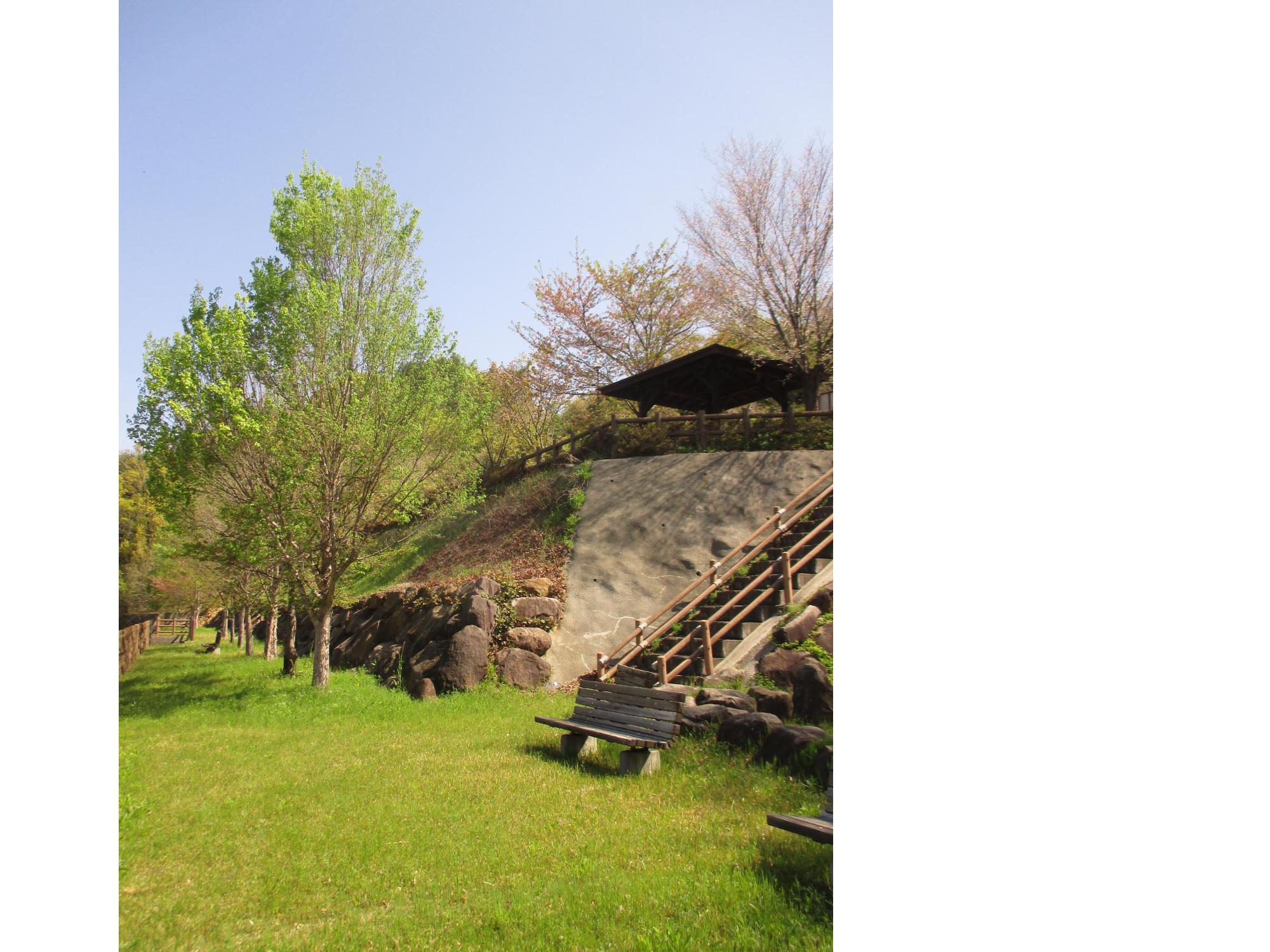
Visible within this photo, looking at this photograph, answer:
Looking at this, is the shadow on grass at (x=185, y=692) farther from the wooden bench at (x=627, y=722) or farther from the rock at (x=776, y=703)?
the rock at (x=776, y=703)

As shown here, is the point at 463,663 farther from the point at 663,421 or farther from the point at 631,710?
the point at 663,421

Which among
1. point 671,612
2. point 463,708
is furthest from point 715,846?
point 671,612

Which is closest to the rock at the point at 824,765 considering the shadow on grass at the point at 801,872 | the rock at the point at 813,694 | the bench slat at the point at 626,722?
the shadow on grass at the point at 801,872

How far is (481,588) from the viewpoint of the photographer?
12.1 metres

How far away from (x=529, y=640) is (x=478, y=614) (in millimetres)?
890

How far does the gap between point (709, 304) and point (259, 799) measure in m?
19.6

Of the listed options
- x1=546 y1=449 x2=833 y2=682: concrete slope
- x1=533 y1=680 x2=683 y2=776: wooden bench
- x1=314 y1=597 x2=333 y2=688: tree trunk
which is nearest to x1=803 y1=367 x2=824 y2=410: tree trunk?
x1=546 y1=449 x2=833 y2=682: concrete slope

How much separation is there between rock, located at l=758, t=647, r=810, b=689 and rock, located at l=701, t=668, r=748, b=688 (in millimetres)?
239

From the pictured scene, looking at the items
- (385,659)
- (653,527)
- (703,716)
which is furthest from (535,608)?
(703,716)

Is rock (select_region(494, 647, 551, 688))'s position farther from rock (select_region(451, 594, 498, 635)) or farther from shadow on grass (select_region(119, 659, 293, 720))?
shadow on grass (select_region(119, 659, 293, 720))

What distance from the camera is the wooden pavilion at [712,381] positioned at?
17984 mm

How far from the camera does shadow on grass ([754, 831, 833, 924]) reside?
320 centimetres
